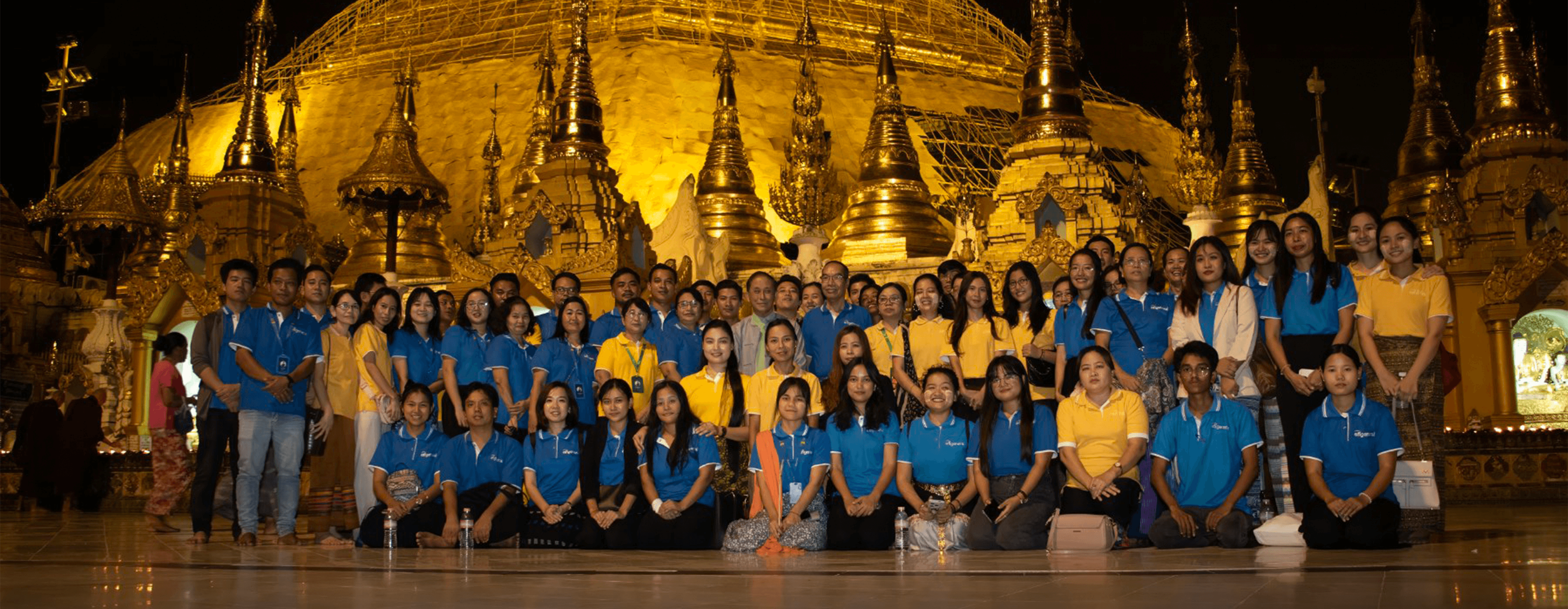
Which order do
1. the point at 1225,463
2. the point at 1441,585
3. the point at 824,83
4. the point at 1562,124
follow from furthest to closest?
the point at 824,83, the point at 1562,124, the point at 1225,463, the point at 1441,585

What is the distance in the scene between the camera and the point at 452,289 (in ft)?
68.9

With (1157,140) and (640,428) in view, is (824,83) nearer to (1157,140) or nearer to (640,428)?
(1157,140)

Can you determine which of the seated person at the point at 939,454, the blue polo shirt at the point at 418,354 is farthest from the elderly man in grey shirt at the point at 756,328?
the blue polo shirt at the point at 418,354

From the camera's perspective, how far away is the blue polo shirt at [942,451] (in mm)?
8641

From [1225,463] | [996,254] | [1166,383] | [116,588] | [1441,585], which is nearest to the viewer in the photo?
[1441,585]

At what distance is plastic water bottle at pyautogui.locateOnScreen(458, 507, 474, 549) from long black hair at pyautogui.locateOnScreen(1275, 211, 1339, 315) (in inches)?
175

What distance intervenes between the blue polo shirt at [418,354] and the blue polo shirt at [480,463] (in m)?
0.73

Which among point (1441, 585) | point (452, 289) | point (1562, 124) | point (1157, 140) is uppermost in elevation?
point (1157, 140)

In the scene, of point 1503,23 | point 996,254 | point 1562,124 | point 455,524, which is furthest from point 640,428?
point 1562,124

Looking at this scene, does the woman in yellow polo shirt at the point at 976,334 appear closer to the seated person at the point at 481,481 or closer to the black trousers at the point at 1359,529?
the black trousers at the point at 1359,529

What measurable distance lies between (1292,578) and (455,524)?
4883mm

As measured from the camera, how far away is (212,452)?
9.43m

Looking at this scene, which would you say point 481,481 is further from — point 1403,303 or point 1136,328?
point 1403,303

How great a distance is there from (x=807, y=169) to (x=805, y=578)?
18.9m
